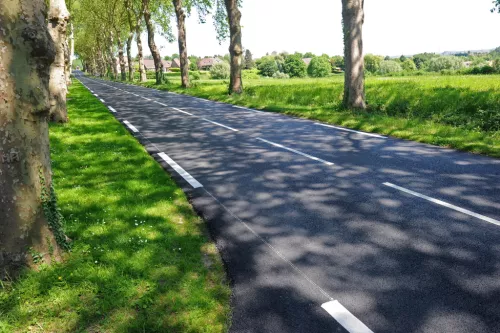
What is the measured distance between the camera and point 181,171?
709 cm

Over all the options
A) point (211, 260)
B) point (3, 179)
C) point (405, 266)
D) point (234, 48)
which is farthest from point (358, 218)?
point (234, 48)

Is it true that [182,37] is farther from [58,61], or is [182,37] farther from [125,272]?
[125,272]

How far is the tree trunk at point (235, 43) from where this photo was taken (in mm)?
21422

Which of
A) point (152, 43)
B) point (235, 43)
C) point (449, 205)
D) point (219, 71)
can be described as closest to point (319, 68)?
point (219, 71)

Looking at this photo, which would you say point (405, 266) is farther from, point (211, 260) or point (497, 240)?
point (211, 260)

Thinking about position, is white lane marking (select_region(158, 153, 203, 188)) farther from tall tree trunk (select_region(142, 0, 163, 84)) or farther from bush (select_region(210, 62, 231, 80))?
bush (select_region(210, 62, 231, 80))

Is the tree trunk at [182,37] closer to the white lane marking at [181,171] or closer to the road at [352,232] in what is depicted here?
the road at [352,232]

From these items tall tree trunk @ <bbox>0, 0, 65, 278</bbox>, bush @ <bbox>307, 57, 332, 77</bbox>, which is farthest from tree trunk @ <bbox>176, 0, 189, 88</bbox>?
bush @ <bbox>307, 57, 332, 77</bbox>

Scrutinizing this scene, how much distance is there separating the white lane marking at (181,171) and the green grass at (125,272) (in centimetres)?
40

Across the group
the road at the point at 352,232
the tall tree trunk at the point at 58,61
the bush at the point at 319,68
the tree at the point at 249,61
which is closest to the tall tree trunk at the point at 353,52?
the road at the point at 352,232

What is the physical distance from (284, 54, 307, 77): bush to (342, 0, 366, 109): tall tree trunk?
117m

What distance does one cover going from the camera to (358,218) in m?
4.68

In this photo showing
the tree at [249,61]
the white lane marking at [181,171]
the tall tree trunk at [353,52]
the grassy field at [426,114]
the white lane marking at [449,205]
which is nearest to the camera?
the white lane marking at [449,205]

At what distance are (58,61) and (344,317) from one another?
1299 cm
